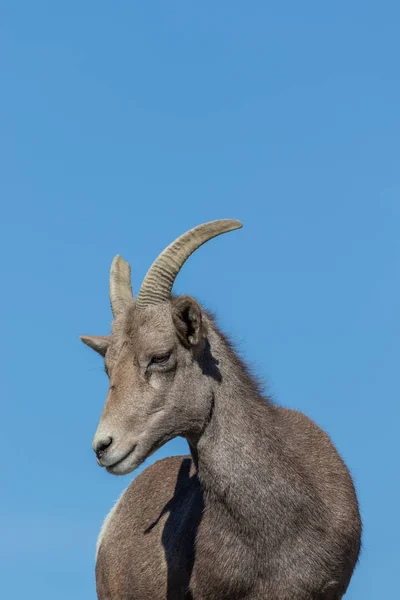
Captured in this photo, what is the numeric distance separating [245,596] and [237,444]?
5.18ft

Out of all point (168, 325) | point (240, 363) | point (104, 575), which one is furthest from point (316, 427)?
point (104, 575)

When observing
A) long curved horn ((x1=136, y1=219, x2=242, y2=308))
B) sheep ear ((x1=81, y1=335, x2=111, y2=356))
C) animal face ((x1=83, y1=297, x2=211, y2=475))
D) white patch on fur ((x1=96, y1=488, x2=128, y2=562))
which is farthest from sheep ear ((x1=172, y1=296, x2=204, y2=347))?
white patch on fur ((x1=96, y1=488, x2=128, y2=562))

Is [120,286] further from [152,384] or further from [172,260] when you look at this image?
[152,384]

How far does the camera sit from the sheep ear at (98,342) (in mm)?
14691

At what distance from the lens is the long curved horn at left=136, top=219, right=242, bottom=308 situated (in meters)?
14.1

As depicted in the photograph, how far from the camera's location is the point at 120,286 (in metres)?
15.4

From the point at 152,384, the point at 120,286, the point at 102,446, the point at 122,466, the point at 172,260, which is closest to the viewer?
the point at 102,446

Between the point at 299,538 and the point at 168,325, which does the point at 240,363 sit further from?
the point at 299,538

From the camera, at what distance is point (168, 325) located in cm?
1405

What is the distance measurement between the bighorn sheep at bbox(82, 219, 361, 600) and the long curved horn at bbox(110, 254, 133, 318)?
0.25 m

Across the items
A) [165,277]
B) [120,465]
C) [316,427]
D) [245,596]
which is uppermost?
[165,277]

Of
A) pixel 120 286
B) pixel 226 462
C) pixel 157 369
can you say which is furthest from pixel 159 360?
pixel 120 286

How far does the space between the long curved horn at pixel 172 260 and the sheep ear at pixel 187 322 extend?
308 mm

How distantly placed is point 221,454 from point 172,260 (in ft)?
6.90
